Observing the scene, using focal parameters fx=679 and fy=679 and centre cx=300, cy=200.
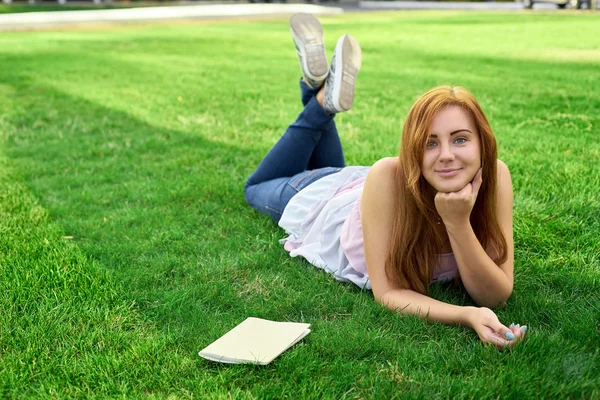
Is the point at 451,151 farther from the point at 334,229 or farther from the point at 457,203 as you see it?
the point at 334,229

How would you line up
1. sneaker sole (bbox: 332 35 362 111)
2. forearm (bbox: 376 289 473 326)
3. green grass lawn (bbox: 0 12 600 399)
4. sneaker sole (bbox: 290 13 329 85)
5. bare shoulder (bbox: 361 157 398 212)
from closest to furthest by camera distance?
green grass lawn (bbox: 0 12 600 399)
forearm (bbox: 376 289 473 326)
bare shoulder (bbox: 361 157 398 212)
sneaker sole (bbox: 332 35 362 111)
sneaker sole (bbox: 290 13 329 85)

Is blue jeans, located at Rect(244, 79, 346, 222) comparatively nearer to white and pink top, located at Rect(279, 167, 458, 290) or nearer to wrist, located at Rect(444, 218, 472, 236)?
white and pink top, located at Rect(279, 167, 458, 290)

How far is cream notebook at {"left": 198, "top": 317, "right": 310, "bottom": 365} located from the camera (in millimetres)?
2527

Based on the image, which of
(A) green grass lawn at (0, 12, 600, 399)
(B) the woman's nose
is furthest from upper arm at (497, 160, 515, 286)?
(B) the woman's nose

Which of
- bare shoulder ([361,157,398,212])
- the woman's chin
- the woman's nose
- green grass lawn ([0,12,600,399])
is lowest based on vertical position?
green grass lawn ([0,12,600,399])

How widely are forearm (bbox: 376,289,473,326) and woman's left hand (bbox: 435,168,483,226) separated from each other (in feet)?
1.24

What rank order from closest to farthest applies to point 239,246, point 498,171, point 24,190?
Answer: point 498,171 → point 239,246 → point 24,190

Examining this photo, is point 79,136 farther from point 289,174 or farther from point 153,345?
point 153,345

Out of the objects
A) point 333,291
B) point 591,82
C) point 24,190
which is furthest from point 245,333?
point 591,82

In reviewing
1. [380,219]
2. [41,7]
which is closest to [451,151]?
[380,219]

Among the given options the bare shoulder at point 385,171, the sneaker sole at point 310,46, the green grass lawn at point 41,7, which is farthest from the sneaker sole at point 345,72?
the green grass lawn at point 41,7

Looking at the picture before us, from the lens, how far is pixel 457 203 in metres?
2.56

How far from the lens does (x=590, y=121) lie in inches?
247

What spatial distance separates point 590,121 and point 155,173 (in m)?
3.96
